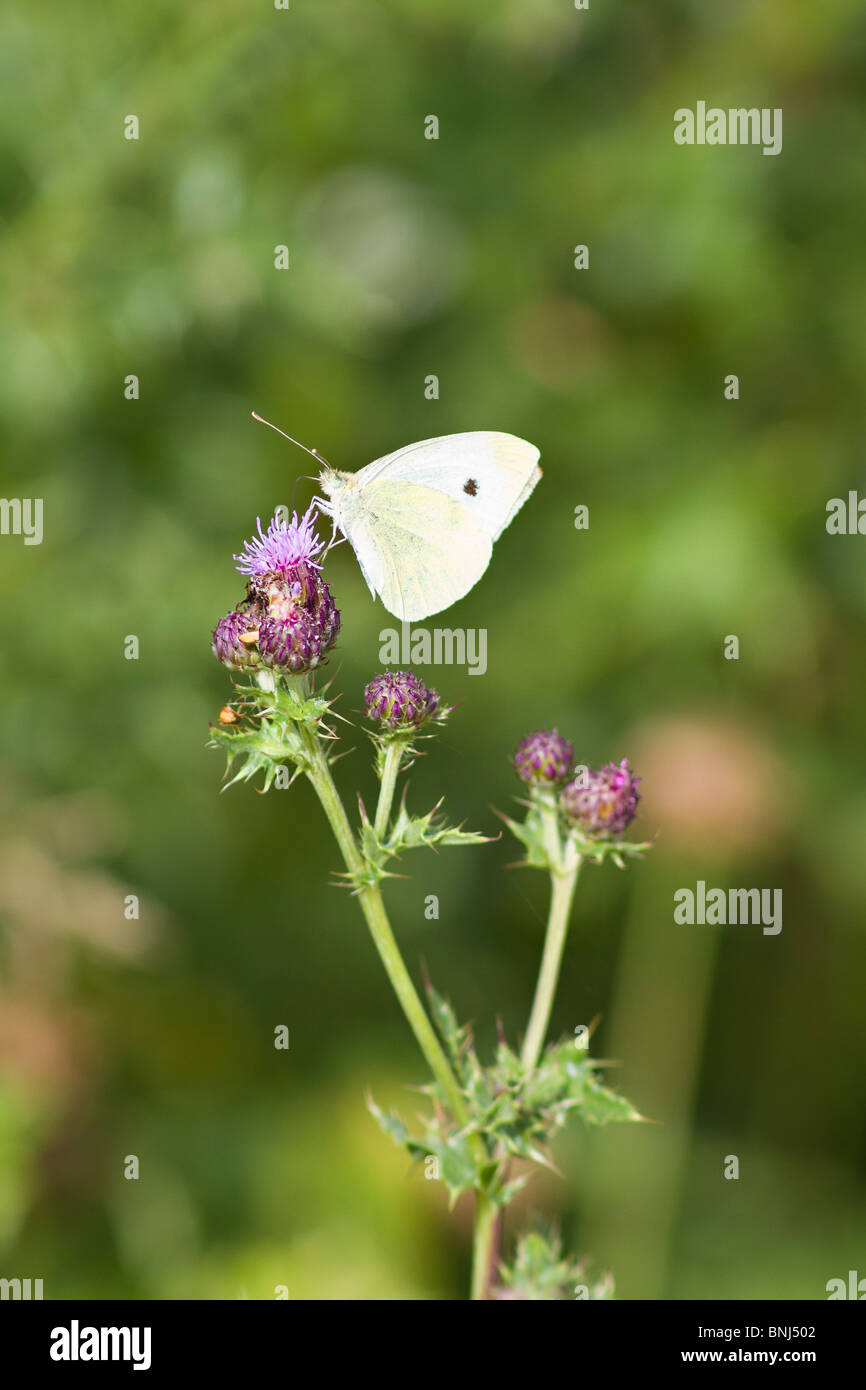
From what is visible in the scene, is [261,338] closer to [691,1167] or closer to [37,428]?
[37,428]

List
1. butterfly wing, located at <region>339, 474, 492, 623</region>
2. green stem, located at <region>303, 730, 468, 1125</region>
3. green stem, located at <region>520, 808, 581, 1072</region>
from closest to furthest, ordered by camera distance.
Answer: green stem, located at <region>303, 730, 468, 1125</region>
green stem, located at <region>520, 808, 581, 1072</region>
butterfly wing, located at <region>339, 474, 492, 623</region>

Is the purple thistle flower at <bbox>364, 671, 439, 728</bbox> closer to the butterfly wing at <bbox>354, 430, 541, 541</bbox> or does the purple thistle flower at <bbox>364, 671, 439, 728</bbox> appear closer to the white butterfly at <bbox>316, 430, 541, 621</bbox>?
the white butterfly at <bbox>316, 430, 541, 621</bbox>

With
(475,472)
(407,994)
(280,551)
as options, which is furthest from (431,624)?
(407,994)

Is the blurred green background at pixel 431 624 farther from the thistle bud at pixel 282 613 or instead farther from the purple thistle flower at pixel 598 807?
the purple thistle flower at pixel 598 807

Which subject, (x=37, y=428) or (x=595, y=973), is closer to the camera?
(x=37, y=428)

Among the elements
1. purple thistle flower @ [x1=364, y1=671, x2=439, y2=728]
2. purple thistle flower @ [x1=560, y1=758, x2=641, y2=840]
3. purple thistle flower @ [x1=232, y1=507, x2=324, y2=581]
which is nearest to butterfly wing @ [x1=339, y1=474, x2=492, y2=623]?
purple thistle flower @ [x1=232, y1=507, x2=324, y2=581]

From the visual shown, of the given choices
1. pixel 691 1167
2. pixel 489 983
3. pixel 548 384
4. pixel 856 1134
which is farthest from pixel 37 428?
pixel 856 1134

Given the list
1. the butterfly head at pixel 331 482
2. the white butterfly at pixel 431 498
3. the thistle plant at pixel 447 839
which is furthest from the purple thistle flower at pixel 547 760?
the butterfly head at pixel 331 482
